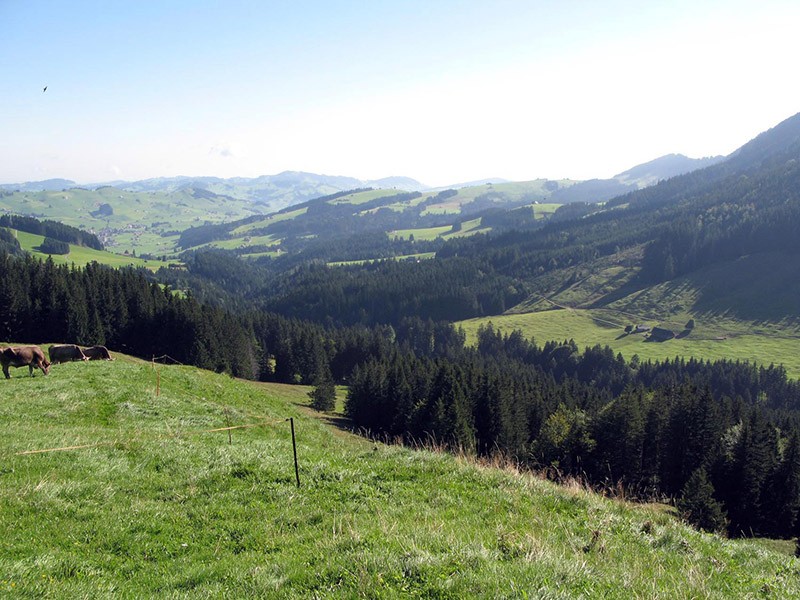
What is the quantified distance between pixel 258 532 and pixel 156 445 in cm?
876

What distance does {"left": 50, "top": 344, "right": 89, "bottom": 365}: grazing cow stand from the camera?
1570 inches

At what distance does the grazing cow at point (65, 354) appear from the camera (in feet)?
131

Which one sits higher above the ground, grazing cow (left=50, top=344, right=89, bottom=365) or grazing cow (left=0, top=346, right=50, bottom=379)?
grazing cow (left=0, top=346, right=50, bottom=379)

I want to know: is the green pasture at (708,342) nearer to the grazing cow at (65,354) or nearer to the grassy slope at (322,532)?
the grazing cow at (65,354)

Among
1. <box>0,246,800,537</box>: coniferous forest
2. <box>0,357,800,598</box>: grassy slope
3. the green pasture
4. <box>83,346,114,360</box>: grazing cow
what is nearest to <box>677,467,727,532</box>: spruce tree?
<box>0,246,800,537</box>: coniferous forest

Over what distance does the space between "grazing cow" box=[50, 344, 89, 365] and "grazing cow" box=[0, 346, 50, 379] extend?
27.8ft

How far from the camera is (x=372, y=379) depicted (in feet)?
278

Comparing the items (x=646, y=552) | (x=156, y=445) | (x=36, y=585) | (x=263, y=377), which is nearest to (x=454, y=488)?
(x=646, y=552)

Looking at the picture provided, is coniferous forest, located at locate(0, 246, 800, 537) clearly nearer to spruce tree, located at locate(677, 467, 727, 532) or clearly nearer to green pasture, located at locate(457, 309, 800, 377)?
spruce tree, located at locate(677, 467, 727, 532)

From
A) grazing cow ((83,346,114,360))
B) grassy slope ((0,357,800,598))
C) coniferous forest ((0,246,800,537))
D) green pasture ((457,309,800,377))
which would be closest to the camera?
grassy slope ((0,357,800,598))

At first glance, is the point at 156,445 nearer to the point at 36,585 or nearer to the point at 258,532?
the point at 258,532

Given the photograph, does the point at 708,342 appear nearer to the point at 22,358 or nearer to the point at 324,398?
the point at 324,398

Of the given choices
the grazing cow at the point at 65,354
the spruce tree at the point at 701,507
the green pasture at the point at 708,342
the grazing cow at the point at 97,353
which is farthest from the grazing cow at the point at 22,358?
the green pasture at the point at 708,342

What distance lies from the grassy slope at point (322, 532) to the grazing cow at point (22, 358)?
1646cm
